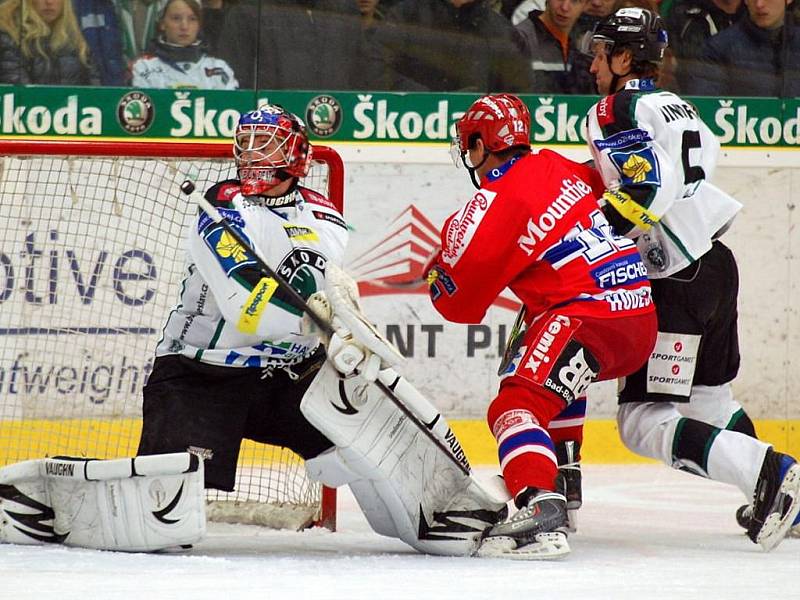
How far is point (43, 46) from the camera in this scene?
554cm

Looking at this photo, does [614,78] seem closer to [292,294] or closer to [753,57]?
[292,294]

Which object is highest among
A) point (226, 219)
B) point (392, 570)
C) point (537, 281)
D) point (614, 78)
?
point (614, 78)

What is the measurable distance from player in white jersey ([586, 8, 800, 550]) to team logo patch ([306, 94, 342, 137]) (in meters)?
1.70

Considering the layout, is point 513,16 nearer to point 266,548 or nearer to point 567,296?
point 567,296

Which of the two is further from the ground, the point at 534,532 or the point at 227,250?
the point at 227,250

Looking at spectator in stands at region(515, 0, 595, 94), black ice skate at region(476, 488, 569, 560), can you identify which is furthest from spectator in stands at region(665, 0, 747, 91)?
black ice skate at region(476, 488, 569, 560)

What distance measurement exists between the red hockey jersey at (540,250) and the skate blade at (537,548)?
0.53 metres

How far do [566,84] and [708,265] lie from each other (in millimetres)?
1922

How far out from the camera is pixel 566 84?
580 cm

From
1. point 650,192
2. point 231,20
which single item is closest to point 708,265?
point 650,192

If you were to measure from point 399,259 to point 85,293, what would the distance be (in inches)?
45.0

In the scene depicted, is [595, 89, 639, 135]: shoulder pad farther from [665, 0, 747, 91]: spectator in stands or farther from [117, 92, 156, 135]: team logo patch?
[117, 92, 156, 135]: team logo patch

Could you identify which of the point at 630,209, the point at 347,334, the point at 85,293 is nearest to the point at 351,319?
the point at 347,334

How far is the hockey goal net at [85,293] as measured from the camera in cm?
495
